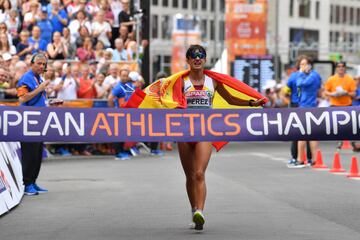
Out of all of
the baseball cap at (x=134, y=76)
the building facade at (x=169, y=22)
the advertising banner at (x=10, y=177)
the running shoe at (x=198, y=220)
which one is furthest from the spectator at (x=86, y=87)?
the building facade at (x=169, y=22)

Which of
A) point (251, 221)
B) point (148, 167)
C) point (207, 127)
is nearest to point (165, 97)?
point (207, 127)

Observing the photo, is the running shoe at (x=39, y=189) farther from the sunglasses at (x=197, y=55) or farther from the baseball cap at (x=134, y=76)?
the baseball cap at (x=134, y=76)

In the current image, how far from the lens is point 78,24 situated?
26.8m

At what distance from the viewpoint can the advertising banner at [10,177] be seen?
13065mm

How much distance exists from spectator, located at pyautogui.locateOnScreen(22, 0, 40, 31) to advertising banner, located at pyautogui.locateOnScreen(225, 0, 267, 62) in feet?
88.9

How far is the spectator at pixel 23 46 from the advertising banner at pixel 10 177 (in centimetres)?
947

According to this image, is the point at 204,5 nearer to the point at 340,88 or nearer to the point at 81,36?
the point at 81,36

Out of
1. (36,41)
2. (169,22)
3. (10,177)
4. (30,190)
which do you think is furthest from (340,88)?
(169,22)

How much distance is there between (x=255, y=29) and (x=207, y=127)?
143 feet

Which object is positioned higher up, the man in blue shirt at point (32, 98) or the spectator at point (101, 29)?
the spectator at point (101, 29)

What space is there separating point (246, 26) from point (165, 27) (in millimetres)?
50935

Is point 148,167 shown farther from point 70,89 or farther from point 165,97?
point 165,97

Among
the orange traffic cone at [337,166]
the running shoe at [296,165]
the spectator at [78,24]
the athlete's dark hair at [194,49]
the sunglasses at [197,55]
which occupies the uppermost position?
the athlete's dark hair at [194,49]

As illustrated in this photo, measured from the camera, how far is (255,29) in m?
54.3
